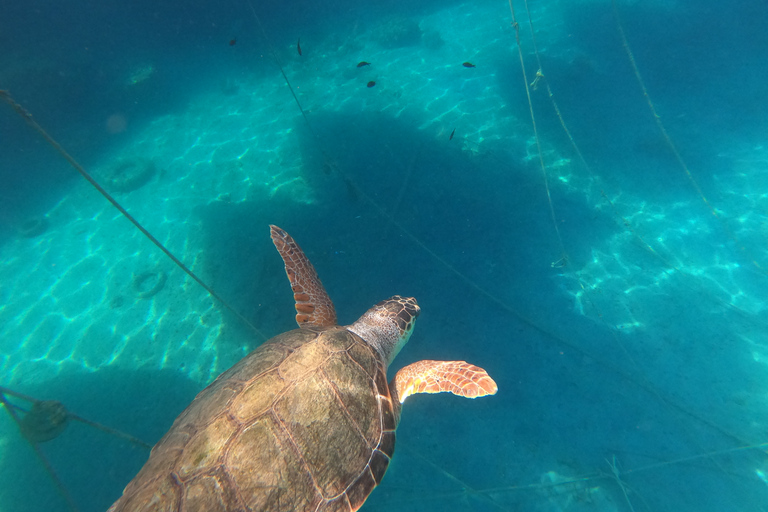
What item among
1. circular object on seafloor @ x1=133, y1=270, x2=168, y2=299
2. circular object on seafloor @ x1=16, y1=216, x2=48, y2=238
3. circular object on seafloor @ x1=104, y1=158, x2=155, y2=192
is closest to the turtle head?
circular object on seafloor @ x1=133, y1=270, x2=168, y2=299

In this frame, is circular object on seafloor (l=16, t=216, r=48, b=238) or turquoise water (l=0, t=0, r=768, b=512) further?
circular object on seafloor (l=16, t=216, r=48, b=238)

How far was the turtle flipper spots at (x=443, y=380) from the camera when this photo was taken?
3.22m

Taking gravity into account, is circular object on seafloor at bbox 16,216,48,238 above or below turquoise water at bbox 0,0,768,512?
above

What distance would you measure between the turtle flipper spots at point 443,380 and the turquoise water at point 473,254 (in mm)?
859

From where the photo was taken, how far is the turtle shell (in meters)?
2.10

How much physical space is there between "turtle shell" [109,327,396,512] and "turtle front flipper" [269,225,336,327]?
0.99 meters

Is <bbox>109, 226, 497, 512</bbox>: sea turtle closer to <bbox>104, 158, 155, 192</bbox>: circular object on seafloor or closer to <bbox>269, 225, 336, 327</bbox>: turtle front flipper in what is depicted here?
<bbox>269, 225, 336, 327</bbox>: turtle front flipper

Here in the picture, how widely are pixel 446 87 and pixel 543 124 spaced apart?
4.01m

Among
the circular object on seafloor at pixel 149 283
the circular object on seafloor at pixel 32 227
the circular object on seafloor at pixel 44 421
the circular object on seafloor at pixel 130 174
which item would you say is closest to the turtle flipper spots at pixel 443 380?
the circular object on seafloor at pixel 44 421

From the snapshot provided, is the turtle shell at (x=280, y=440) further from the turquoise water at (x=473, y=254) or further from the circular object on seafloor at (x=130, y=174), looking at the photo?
the circular object on seafloor at (x=130, y=174)

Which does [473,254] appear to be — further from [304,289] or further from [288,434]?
[288,434]

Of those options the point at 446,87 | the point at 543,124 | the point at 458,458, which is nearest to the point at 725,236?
the point at 543,124

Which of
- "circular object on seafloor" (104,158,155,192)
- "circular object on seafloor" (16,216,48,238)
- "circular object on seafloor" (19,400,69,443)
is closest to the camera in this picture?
"circular object on seafloor" (19,400,69,443)

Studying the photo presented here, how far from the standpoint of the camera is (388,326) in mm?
3936
